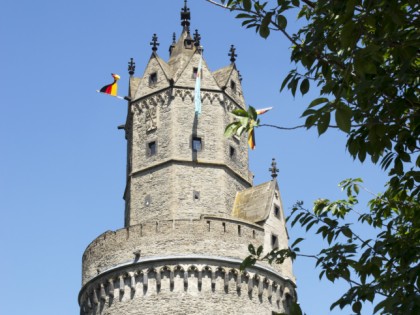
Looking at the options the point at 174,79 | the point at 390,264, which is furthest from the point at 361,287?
the point at 174,79

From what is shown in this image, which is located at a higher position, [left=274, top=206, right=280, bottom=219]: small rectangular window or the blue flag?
the blue flag

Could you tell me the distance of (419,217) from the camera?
10352 mm

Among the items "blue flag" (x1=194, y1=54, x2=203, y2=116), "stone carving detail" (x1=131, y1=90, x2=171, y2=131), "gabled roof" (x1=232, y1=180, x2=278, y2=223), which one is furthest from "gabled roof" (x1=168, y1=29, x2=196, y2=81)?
"gabled roof" (x1=232, y1=180, x2=278, y2=223)

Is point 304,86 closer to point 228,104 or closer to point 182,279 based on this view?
point 182,279

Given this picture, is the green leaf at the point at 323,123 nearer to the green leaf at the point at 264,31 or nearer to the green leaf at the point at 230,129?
the green leaf at the point at 230,129

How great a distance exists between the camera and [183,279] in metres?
29.0

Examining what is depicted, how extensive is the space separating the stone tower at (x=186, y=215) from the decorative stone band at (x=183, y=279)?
35 mm

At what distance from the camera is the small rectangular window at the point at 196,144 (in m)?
32.4

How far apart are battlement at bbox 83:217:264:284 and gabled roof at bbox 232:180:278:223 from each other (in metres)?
1.11

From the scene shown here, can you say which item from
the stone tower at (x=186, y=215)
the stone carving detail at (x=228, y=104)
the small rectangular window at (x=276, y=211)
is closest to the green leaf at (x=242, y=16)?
the stone tower at (x=186, y=215)

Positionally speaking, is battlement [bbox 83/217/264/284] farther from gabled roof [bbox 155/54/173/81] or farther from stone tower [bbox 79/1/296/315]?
gabled roof [bbox 155/54/173/81]

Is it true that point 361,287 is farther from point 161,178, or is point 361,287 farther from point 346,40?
point 161,178

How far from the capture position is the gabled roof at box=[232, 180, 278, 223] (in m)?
31.9

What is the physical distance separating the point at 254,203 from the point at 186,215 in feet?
9.25
